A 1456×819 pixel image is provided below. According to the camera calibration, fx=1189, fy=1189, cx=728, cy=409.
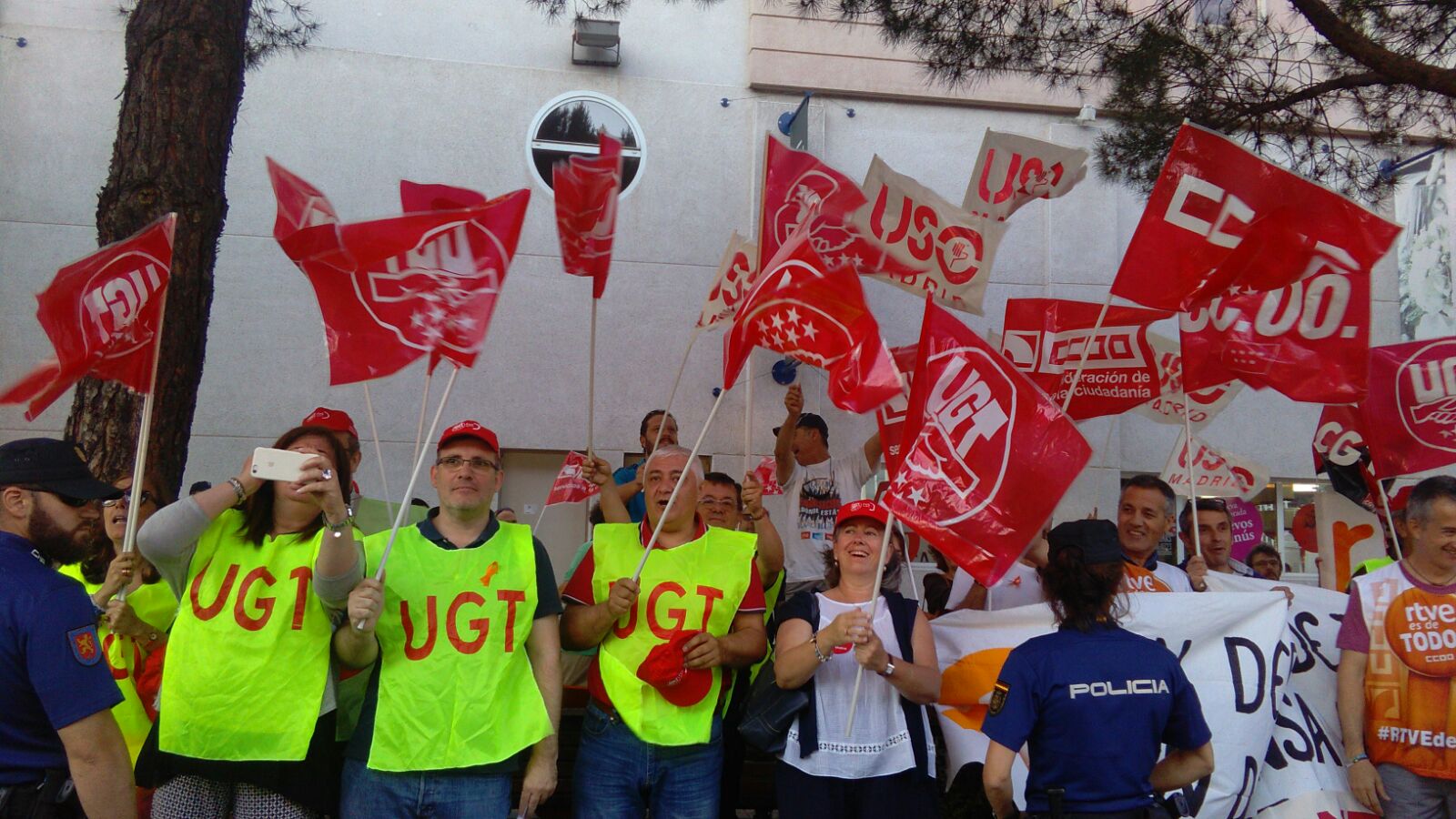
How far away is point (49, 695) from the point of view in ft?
9.32

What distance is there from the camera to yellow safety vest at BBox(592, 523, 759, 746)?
419 cm

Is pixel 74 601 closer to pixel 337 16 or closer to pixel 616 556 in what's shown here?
pixel 616 556

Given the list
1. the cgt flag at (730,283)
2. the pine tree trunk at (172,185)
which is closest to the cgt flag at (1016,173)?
the cgt flag at (730,283)

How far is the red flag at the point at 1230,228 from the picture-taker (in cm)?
477

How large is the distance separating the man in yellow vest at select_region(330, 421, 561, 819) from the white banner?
183 centimetres

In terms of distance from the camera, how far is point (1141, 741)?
342 cm

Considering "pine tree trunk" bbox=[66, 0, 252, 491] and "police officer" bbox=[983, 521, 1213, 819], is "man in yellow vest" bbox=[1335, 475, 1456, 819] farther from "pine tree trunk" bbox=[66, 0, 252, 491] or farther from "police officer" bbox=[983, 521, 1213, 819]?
"pine tree trunk" bbox=[66, 0, 252, 491]

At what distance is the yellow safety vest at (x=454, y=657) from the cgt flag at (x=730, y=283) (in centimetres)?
288

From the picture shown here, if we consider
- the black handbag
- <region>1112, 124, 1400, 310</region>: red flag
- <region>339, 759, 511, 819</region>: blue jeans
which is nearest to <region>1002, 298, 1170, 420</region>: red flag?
<region>1112, 124, 1400, 310</region>: red flag

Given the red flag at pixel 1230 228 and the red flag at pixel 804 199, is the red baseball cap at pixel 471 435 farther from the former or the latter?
the red flag at pixel 1230 228

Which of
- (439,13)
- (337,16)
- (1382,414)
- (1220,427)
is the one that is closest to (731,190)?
(439,13)

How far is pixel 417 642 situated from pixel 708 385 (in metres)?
7.36

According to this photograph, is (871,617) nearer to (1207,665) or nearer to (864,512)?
(864,512)

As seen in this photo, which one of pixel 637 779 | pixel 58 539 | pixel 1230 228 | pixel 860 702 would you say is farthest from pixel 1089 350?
pixel 58 539
